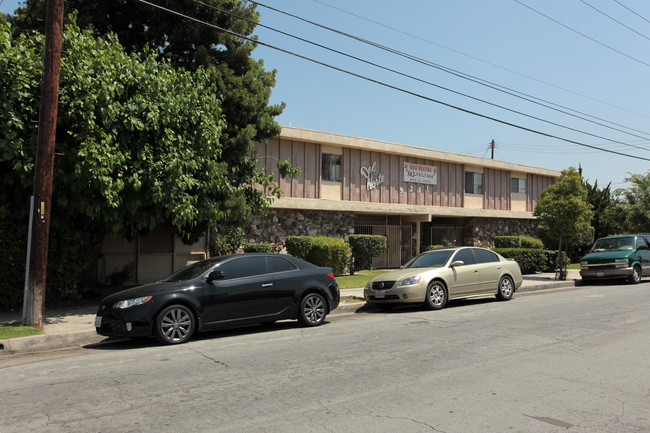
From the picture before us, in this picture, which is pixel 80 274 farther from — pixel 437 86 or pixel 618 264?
pixel 618 264

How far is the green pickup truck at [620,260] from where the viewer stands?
1842 centimetres

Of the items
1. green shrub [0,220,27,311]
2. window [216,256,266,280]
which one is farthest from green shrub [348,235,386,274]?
green shrub [0,220,27,311]

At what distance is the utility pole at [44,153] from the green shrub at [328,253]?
9233 millimetres

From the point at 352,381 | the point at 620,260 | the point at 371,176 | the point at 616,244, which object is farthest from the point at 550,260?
the point at 352,381

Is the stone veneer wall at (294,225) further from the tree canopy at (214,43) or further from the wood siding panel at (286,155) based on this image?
the tree canopy at (214,43)

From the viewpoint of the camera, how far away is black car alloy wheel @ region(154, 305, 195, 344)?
26.7ft

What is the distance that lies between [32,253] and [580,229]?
18112 mm

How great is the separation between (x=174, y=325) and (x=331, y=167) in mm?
12867

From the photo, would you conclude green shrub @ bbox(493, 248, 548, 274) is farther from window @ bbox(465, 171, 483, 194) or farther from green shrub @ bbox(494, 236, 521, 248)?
window @ bbox(465, 171, 483, 194)

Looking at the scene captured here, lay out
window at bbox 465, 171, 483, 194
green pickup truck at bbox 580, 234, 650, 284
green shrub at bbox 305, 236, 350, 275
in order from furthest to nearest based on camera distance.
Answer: window at bbox 465, 171, 483, 194 < green pickup truck at bbox 580, 234, 650, 284 < green shrub at bbox 305, 236, 350, 275

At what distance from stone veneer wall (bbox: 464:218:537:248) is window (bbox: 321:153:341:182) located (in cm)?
912

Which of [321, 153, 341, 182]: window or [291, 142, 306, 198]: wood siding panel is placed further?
[321, 153, 341, 182]: window

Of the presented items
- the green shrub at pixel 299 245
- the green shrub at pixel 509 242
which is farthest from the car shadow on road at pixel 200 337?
the green shrub at pixel 509 242

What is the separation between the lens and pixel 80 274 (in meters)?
12.1
